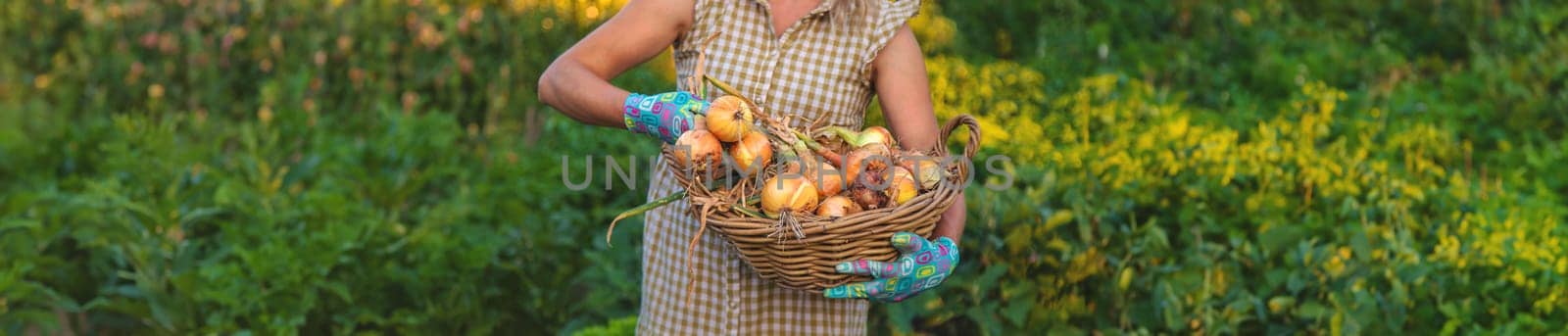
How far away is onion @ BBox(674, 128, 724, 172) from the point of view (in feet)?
7.26

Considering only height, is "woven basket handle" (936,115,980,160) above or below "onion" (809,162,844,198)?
above

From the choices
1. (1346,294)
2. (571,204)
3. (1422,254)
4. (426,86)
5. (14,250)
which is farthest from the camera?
(426,86)

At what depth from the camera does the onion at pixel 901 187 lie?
2.28 metres

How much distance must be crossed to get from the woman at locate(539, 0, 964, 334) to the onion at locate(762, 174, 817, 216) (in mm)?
296

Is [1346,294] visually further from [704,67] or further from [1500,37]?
[1500,37]

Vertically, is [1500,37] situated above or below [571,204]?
above

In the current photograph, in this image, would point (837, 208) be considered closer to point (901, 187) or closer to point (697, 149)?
point (901, 187)

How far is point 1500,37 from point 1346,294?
2971 millimetres

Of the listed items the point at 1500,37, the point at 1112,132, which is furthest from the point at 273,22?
the point at 1500,37

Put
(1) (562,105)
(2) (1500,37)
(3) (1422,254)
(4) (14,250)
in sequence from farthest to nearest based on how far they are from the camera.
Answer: (2) (1500,37) → (4) (14,250) → (3) (1422,254) → (1) (562,105)

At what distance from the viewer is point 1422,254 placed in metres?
3.84

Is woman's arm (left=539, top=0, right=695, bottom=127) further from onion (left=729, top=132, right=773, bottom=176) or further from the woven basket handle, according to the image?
the woven basket handle

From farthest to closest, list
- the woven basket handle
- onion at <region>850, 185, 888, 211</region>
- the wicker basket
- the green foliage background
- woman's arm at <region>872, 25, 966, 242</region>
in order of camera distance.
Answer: the green foliage background
woman's arm at <region>872, 25, 966, 242</region>
the woven basket handle
onion at <region>850, 185, 888, 211</region>
the wicker basket

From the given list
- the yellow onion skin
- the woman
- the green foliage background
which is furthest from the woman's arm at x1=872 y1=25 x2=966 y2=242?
the green foliage background
